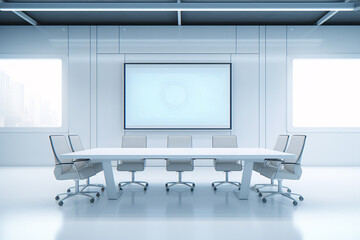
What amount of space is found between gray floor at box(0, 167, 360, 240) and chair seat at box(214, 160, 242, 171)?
0.38 meters

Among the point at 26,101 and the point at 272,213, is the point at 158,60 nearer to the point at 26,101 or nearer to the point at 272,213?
→ the point at 26,101

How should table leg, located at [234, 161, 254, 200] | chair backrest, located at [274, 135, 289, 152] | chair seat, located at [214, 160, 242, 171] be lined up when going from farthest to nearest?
chair seat, located at [214, 160, 242, 171], chair backrest, located at [274, 135, 289, 152], table leg, located at [234, 161, 254, 200]

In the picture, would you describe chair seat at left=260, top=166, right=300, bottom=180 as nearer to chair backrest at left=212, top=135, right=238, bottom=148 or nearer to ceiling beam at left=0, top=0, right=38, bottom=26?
chair backrest at left=212, top=135, right=238, bottom=148

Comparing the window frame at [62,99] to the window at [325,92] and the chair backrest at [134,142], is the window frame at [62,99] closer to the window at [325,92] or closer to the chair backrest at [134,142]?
the chair backrest at [134,142]

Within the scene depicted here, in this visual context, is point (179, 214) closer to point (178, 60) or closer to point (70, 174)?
point (70, 174)

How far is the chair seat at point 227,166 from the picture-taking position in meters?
4.30

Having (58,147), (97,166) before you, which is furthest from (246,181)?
(58,147)

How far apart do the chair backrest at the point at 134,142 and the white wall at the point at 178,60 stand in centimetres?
189

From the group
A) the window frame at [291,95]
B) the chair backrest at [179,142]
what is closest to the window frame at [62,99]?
the chair backrest at [179,142]

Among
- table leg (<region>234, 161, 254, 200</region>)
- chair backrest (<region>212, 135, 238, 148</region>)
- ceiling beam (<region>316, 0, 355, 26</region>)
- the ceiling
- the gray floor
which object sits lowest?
the gray floor

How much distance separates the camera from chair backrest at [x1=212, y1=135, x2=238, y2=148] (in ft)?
15.8

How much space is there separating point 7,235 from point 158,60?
5.16 m

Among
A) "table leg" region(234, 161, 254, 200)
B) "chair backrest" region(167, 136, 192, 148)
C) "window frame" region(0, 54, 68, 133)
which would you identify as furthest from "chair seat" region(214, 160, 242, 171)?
"window frame" region(0, 54, 68, 133)

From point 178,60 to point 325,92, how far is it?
13.3 ft
